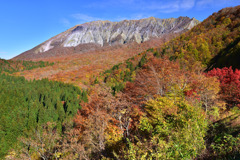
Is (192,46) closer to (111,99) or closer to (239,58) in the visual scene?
(239,58)

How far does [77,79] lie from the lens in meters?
148

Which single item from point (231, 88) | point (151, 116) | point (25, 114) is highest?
point (231, 88)

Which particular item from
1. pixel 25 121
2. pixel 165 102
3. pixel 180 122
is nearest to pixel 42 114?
pixel 25 121

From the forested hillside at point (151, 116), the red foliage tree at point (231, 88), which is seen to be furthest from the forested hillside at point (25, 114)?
the red foliage tree at point (231, 88)

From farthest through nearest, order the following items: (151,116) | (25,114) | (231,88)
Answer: (25,114), (231,88), (151,116)

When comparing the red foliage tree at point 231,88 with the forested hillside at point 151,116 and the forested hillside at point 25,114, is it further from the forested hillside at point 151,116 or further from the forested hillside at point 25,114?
the forested hillside at point 25,114

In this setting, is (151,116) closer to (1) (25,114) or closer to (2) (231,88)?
(2) (231,88)

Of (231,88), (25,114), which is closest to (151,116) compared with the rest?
(231,88)

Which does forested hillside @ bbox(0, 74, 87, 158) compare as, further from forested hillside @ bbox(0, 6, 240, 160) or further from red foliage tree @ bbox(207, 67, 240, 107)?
red foliage tree @ bbox(207, 67, 240, 107)

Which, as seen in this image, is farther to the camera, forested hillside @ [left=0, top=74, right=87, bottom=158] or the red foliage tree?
forested hillside @ [left=0, top=74, right=87, bottom=158]

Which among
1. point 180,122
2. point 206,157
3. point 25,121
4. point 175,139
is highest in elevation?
point 180,122

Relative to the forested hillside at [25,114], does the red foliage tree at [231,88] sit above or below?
above

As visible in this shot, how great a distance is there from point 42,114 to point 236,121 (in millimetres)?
70738

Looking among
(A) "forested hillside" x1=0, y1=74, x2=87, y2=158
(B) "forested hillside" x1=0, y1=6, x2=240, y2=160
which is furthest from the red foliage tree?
(A) "forested hillside" x1=0, y1=74, x2=87, y2=158
